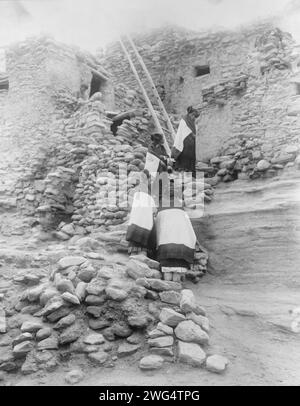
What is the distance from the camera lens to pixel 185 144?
21.7 ft

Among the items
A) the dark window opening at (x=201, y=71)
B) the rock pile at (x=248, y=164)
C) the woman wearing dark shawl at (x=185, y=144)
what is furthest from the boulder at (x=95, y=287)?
the dark window opening at (x=201, y=71)

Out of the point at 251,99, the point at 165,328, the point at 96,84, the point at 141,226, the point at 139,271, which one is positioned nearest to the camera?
the point at 165,328

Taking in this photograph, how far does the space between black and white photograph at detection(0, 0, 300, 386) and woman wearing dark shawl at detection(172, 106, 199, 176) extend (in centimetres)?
3

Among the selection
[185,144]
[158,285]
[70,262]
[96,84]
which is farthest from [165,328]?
[96,84]

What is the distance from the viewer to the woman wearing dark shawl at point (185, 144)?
661 centimetres

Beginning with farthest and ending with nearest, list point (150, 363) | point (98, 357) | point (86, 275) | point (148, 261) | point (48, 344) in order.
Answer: point (148, 261), point (86, 275), point (48, 344), point (98, 357), point (150, 363)

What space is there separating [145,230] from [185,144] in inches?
108

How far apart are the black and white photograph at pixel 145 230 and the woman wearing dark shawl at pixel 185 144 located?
1.0 inches

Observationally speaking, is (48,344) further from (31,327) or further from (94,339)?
(94,339)

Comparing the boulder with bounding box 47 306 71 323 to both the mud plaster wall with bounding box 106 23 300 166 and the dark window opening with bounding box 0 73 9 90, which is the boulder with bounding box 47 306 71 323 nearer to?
the mud plaster wall with bounding box 106 23 300 166

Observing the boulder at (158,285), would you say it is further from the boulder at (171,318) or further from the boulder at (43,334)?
the boulder at (43,334)

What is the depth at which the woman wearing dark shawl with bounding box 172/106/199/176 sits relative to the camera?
6.61m
